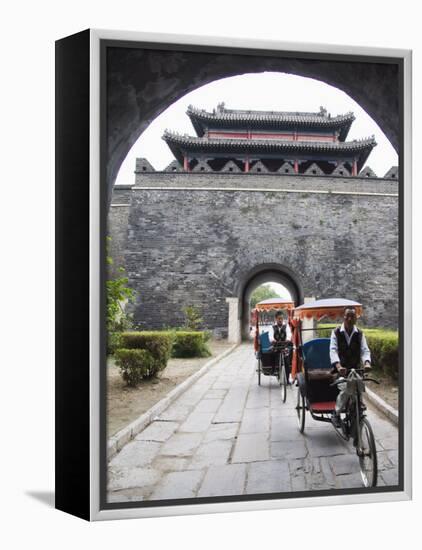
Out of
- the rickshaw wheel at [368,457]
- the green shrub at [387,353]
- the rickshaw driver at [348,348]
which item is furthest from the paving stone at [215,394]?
the green shrub at [387,353]

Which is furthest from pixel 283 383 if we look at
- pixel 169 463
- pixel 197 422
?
pixel 169 463

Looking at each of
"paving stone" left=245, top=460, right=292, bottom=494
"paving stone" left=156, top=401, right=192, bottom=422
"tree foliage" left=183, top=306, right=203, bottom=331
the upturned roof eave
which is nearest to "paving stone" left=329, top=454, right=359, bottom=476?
"paving stone" left=245, top=460, right=292, bottom=494

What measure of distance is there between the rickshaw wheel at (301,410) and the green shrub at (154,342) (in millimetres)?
1097

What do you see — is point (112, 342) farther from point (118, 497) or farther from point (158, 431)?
point (118, 497)

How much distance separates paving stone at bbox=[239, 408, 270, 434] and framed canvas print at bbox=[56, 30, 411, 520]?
0.07 ft

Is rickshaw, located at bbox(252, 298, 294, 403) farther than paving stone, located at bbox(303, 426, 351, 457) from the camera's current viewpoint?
Yes

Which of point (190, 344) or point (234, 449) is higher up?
point (190, 344)

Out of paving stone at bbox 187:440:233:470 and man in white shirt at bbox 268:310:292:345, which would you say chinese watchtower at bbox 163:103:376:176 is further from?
paving stone at bbox 187:440:233:470

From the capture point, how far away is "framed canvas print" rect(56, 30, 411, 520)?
4.62 metres

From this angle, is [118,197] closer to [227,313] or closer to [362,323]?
[227,313]

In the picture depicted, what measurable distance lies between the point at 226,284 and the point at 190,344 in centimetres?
65

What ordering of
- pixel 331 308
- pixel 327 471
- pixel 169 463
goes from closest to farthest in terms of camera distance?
pixel 169 463 < pixel 327 471 < pixel 331 308

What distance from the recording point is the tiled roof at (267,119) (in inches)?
201

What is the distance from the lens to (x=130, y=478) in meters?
4.60
